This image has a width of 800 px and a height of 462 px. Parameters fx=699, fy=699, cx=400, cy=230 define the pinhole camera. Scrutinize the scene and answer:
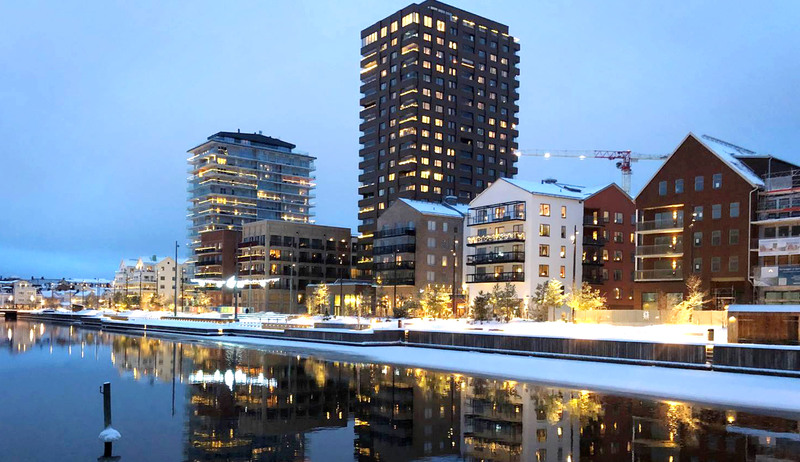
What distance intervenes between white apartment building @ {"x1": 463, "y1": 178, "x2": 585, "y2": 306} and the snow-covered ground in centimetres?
4579

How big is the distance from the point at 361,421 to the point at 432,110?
150186mm

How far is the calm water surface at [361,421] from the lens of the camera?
20.2 meters

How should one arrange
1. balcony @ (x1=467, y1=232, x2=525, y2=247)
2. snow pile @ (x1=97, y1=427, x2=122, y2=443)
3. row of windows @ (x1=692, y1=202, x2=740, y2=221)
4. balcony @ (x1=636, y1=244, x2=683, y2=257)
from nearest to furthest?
snow pile @ (x1=97, y1=427, x2=122, y2=443) → row of windows @ (x1=692, y1=202, x2=740, y2=221) → balcony @ (x1=636, y1=244, x2=683, y2=257) → balcony @ (x1=467, y1=232, x2=525, y2=247)

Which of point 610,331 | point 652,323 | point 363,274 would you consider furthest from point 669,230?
point 363,274

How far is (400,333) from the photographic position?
195ft

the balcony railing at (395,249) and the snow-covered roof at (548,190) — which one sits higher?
the snow-covered roof at (548,190)

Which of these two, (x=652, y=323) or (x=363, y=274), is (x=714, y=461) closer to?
(x=652, y=323)

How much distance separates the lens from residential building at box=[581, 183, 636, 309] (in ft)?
327

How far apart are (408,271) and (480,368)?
7814 cm

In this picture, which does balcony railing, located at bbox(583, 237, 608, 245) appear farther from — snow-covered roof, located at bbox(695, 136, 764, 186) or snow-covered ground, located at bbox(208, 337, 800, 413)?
snow-covered ground, located at bbox(208, 337, 800, 413)

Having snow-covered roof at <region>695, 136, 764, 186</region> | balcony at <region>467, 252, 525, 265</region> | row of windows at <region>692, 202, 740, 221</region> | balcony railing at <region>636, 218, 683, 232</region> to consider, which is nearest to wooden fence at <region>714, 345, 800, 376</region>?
row of windows at <region>692, 202, 740, 221</region>

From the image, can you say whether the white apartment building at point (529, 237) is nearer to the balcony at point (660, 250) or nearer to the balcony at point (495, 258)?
the balcony at point (495, 258)

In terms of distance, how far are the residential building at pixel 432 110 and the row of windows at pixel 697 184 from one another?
8842cm

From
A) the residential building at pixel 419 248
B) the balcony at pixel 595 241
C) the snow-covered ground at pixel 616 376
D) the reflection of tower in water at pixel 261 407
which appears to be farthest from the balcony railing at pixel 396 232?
the reflection of tower in water at pixel 261 407
